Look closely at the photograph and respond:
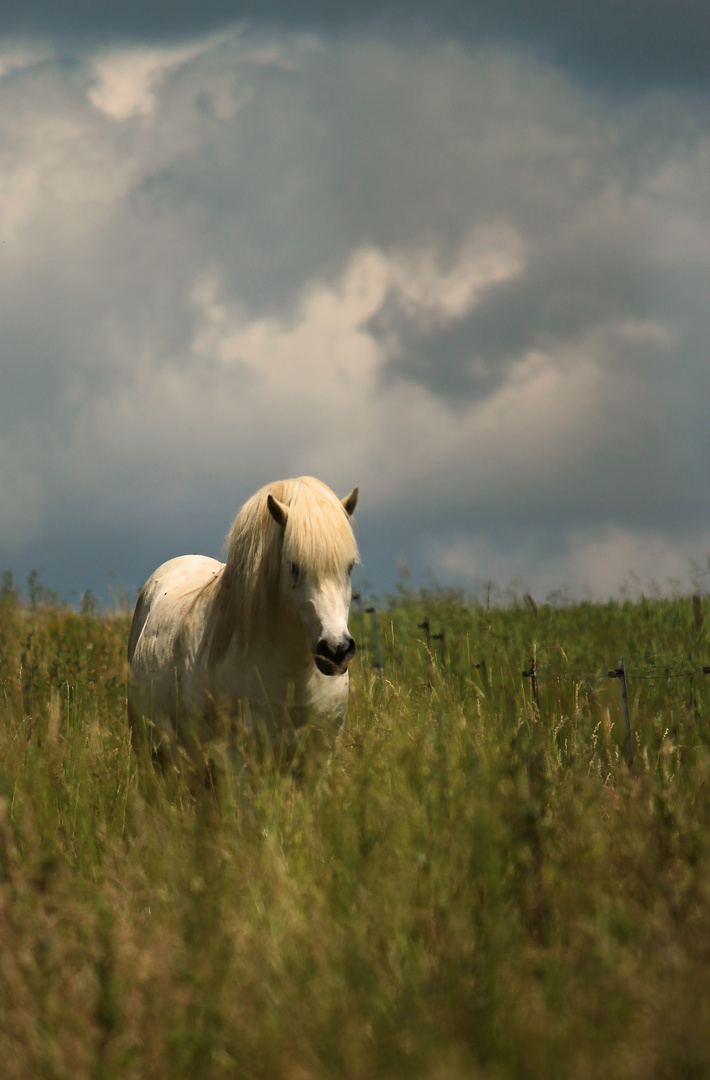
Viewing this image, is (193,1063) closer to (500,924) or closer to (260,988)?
(260,988)

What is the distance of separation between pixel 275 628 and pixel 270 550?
40cm

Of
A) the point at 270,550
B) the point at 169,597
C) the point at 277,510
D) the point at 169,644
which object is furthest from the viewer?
the point at 169,597

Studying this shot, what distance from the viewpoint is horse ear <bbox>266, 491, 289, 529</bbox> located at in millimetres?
4410

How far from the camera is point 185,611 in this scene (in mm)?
5383

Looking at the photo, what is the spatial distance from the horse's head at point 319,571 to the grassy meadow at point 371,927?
0.58 meters

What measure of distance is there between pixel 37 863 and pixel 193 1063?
933 mm

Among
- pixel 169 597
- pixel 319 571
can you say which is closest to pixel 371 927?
pixel 319 571

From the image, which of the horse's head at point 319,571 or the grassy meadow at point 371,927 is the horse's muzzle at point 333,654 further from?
Answer: the grassy meadow at point 371,927

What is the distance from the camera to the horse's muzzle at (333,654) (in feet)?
13.1

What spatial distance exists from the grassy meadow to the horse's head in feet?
1.89

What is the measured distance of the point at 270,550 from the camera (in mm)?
4531

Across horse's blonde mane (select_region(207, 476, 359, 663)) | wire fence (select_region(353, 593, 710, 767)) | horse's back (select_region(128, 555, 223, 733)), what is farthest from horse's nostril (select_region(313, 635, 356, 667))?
wire fence (select_region(353, 593, 710, 767))

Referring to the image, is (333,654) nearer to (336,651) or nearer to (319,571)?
(336,651)

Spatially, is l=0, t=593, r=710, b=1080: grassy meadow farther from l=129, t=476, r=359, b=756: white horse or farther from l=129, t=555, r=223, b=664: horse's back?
l=129, t=555, r=223, b=664: horse's back
